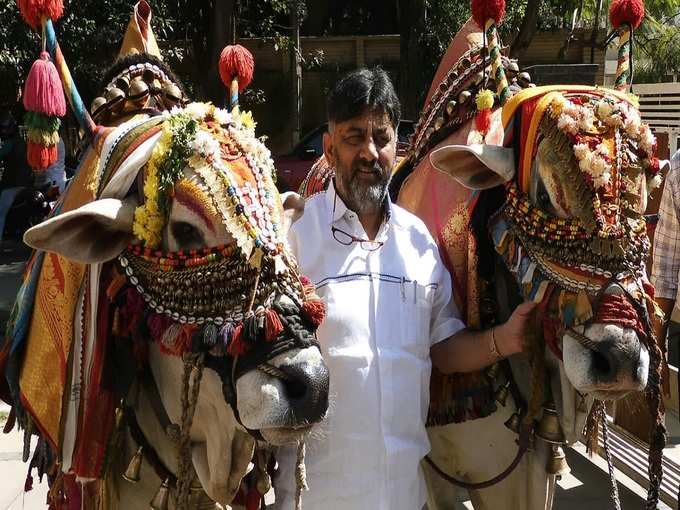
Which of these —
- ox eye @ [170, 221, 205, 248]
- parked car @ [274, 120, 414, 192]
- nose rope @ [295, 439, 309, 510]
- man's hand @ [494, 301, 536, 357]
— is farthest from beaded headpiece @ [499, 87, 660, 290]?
parked car @ [274, 120, 414, 192]

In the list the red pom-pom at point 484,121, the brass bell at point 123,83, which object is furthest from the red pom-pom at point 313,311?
the red pom-pom at point 484,121

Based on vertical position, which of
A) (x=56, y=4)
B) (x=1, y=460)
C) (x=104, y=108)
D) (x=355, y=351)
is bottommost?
(x=1, y=460)

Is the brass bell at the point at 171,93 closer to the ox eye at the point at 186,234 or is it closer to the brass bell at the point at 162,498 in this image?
the ox eye at the point at 186,234

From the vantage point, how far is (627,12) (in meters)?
2.79

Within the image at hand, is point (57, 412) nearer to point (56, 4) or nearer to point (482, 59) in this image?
point (56, 4)

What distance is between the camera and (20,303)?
8.01ft

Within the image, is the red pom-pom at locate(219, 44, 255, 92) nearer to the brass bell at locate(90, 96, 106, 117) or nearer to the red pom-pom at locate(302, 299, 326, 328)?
the brass bell at locate(90, 96, 106, 117)

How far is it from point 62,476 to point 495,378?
→ 1.45 metres

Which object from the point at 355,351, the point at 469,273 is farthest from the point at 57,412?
the point at 469,273

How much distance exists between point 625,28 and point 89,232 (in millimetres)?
2063

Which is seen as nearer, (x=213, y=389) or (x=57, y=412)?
(x=213, y=389)

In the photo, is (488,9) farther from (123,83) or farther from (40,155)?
(40,155)

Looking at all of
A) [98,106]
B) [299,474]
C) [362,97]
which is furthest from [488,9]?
[299,474]

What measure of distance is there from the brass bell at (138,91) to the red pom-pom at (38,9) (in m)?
0.45
